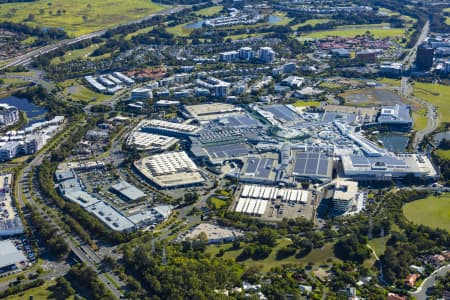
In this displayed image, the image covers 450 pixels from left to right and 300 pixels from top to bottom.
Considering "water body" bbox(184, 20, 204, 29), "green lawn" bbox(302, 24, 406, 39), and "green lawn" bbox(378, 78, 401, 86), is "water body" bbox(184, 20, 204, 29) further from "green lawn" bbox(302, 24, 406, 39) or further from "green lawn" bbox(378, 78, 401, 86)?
"green lawn" bbox(378, 78, 401, 86)

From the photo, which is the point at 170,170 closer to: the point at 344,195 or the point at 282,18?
the point at 344,195

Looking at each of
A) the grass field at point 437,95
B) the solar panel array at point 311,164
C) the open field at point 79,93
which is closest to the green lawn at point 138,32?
the open field at point 79,93

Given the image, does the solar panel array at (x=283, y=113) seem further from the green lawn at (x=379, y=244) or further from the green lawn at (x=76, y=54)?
the green lawn at (x=76, y=54)

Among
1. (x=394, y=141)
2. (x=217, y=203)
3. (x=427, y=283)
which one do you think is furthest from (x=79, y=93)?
(x=427, y=283)

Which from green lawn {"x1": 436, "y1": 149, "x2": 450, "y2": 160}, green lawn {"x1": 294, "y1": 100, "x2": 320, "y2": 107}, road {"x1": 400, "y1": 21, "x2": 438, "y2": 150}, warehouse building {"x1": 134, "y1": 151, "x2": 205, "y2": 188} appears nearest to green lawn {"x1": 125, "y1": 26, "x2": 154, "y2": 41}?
green lawn {"x1": 294, "y1": 100, "x2": 320, "y2": 107}

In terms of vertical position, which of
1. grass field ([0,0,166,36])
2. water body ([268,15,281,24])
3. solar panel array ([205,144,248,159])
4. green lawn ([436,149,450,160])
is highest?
green lawn ([436,149,450,160])

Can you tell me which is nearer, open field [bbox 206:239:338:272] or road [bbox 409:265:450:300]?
road [bbox 409:265:450:300]
